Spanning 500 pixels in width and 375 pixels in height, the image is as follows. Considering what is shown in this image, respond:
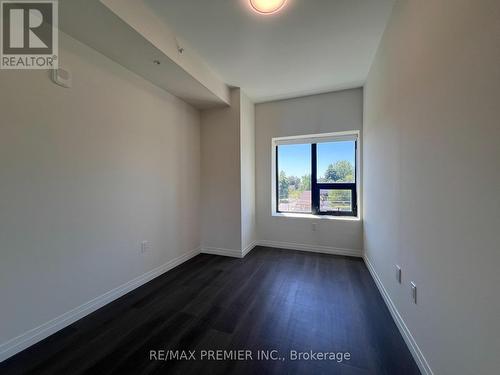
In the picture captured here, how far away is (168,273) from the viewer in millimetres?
2529

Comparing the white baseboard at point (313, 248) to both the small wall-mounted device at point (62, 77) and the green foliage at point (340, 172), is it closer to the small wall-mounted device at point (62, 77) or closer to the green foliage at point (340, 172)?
the green foliage at point (340, 172)

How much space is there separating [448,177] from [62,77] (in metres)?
2.69

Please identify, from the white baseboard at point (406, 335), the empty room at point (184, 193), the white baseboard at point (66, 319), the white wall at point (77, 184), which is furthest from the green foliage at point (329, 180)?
the white baseboard at point (66, 319)

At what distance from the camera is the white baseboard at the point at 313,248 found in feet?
10.00

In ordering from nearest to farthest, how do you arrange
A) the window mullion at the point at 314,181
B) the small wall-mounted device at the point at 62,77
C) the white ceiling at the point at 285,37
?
the small wall-mounted device at the point at 62,77
the white ceiling at the point at 285,37
the window mullion at the point at 314,181

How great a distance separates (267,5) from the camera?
5.15 feet

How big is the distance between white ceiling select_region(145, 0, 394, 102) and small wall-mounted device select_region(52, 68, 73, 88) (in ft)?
2.88

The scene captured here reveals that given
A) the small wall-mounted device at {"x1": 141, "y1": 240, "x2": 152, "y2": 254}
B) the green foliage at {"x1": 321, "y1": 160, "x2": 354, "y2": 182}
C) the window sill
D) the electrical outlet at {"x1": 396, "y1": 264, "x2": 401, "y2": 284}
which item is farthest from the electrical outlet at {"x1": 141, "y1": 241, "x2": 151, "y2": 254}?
the green foliage at {"x1": 321, "y1": 160, "x2": 354, "y2": 182}

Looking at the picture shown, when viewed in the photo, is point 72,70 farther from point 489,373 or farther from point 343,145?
point 343,145

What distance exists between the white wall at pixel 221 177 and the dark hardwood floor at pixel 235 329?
2.58 ft

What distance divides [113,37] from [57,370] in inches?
96.4

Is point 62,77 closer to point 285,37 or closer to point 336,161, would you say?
point 285,37

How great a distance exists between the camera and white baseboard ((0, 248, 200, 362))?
1.32m

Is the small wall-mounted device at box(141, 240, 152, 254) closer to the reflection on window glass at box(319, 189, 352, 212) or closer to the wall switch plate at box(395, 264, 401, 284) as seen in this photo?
the wall switch plate at box(395, 264, 401, 284)
